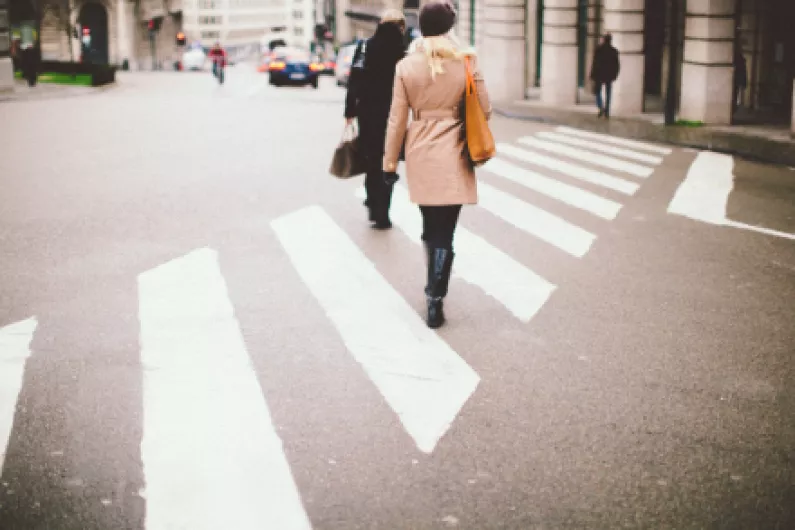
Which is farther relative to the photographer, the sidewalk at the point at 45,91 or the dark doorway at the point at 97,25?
the dark doorway at the point at 97,25

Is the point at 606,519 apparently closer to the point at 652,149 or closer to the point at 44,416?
the point at 44,416

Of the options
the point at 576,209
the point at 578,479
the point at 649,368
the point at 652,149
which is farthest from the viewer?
the point at 652,149

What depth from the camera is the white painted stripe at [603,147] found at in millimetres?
17266

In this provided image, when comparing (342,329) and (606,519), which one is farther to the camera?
(342,329)

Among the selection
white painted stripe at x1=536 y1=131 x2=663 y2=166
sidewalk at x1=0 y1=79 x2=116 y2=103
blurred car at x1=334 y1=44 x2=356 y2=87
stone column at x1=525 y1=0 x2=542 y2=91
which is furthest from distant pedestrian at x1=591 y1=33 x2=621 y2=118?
blurred car at x1=334 y1=44 x2=356 y2=87

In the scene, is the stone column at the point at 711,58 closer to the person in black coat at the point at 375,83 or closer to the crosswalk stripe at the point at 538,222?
the crosswalk stripe at the point at 538,222

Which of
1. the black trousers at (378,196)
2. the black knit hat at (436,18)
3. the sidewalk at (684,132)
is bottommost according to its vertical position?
the sidewalk at (684,132)

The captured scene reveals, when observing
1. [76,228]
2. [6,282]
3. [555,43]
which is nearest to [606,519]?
[6,282]

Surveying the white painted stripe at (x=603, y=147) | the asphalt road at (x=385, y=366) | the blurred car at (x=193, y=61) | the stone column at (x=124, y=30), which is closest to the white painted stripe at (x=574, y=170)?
the white painted stripe at (x=603, y=147)

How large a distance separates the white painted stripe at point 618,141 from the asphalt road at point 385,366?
6.33 m

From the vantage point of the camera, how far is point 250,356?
20.7ft

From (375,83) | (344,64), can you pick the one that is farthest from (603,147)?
(344,64)

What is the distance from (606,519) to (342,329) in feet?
9.88

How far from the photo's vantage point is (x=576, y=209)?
11.9 meters
